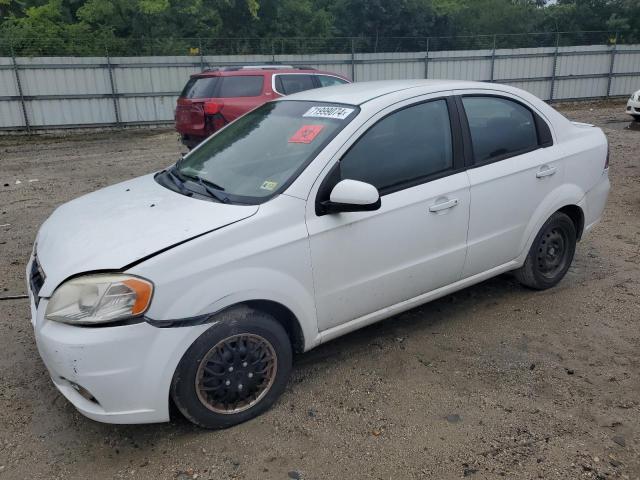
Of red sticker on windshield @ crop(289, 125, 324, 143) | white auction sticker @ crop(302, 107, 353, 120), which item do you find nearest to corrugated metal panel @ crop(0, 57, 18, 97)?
white auction sticker @ crop(302, 107, 353, 120)

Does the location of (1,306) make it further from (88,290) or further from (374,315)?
(374,315)

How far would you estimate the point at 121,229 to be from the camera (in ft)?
9.71

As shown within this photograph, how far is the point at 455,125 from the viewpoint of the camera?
Result: 3.77 m

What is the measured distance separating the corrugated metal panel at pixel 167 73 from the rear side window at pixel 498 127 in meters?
15.0

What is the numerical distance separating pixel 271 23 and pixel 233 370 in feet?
78.8

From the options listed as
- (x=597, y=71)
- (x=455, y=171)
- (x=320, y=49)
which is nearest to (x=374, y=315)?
(x=455, y=171)

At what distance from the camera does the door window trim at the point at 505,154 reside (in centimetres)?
379

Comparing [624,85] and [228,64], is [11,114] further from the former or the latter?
[624,85]

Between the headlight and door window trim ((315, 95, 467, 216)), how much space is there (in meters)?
1.04

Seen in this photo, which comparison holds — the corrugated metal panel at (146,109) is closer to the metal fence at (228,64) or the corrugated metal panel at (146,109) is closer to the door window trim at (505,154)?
the metal fence at (228,64)

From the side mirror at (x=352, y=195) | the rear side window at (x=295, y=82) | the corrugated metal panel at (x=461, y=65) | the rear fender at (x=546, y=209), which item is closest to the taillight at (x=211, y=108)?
the rear side window at (x=295, y=82)

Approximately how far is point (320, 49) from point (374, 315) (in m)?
18.5

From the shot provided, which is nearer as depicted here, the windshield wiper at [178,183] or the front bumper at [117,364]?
the front bumper at [117,364]

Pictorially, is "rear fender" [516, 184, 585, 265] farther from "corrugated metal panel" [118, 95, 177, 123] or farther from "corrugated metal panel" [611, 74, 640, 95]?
"corrugated metal panel" [611, 74, 640, 95]
